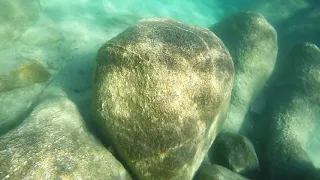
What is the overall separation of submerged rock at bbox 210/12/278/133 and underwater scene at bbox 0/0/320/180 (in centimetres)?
3

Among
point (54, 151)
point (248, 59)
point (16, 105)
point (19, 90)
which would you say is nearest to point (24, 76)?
point (19, 90)

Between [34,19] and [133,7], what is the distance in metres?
4.19

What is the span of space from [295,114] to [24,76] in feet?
19.0

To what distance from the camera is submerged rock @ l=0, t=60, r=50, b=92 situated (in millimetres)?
3861

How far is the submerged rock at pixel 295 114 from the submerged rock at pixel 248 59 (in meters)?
0.62

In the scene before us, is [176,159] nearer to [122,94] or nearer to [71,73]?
[122,94]

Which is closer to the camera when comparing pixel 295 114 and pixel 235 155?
pixel 235 155

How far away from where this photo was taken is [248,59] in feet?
20.1

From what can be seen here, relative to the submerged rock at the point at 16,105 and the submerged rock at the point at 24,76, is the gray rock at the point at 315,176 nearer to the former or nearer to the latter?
A: the submerged rock at the point at 16,105

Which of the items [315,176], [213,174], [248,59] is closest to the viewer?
[213,174]

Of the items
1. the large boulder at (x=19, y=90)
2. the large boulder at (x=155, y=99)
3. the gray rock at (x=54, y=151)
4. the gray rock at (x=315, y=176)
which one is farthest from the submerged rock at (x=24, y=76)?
the gray rock at (x=315, y=176)

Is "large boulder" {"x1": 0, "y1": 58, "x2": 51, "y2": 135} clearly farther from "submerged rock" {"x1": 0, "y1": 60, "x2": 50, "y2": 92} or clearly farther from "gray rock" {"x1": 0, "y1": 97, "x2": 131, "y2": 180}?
"gray rock" {"x1": 0, "y1": 97, "x2": 131, "y2": 180}

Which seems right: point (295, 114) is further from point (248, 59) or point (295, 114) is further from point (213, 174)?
point (213, 174)

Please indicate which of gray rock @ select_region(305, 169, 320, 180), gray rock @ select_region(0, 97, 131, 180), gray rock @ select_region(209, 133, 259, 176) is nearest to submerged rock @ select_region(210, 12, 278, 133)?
gray rock @ select_region(209, 133, 259, 176)
